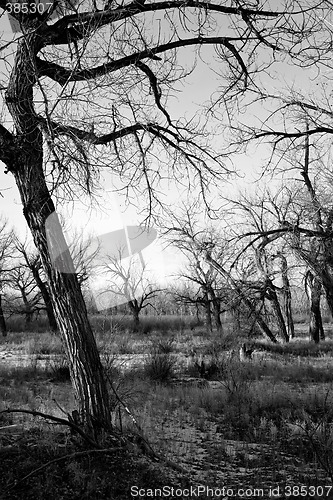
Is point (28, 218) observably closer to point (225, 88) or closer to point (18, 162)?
point (18, 162)

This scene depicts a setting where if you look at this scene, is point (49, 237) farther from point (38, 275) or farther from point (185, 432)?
point (38, 275)

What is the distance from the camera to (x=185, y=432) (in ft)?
21.4

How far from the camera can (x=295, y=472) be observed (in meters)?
4.93

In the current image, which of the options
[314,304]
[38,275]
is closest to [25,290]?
[38,275]

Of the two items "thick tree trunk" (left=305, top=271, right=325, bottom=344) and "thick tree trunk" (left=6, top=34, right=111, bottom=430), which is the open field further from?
"thick tree trunk" (left=305, top=271, right=325, bottom=344)

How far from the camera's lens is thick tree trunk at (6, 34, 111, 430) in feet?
16.5

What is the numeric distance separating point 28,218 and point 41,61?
194cm

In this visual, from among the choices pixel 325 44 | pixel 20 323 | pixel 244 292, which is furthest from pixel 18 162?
pixel 20 323
